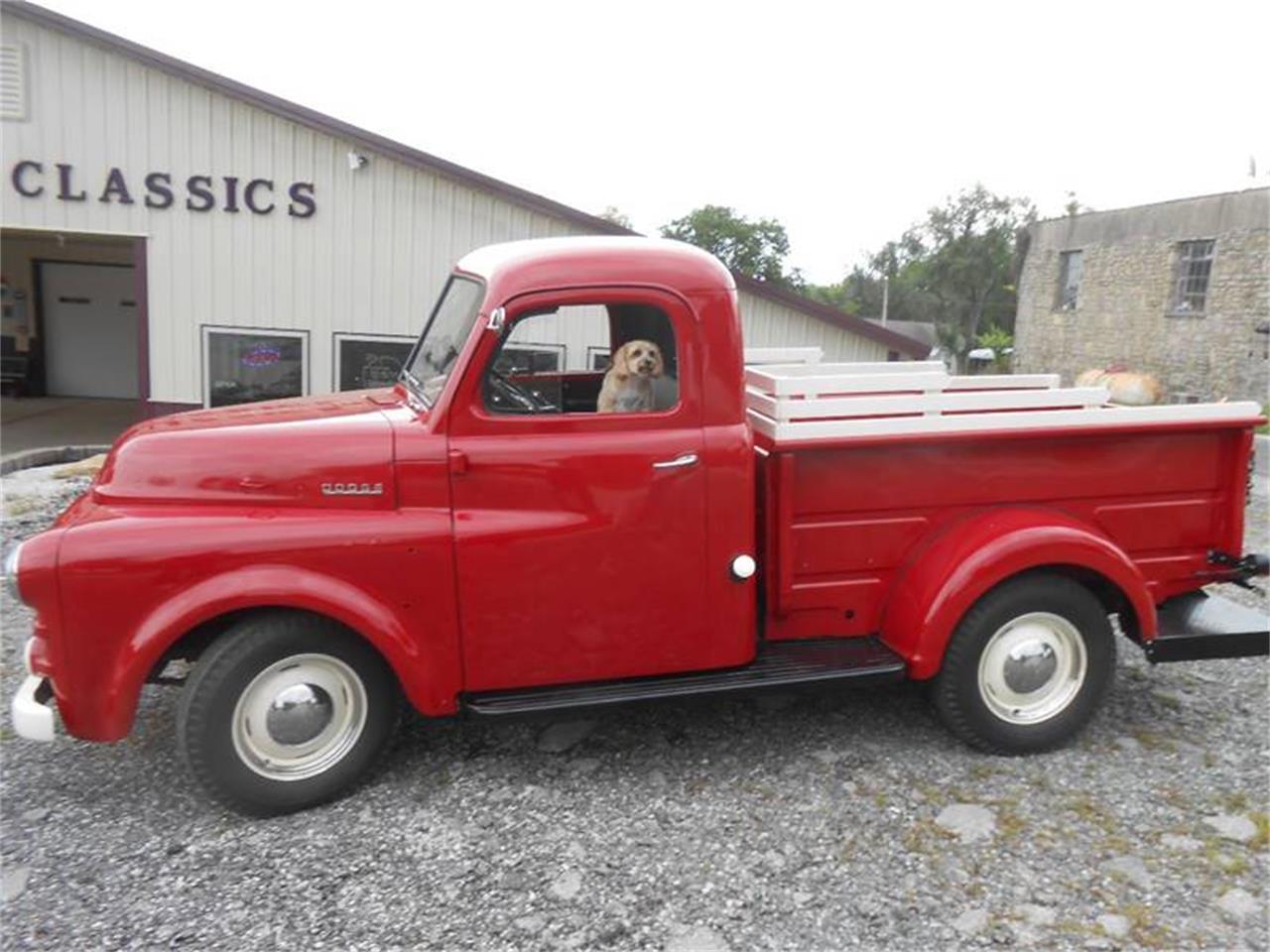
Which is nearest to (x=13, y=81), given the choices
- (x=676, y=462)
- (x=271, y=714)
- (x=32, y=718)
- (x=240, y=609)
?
(x=32, y=718)

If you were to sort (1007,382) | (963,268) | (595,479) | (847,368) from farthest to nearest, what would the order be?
(963,268)
(847,368)
(1007,382)
(595,479)

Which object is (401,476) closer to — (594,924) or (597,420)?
(597,420)

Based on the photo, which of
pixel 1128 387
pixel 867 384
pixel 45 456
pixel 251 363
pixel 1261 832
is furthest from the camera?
pixel 1128 387

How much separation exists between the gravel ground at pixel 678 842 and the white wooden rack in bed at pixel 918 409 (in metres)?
1.36

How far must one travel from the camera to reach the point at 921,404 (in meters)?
3.87

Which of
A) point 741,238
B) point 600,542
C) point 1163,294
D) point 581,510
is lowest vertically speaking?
point 600,542

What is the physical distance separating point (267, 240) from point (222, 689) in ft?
29.6

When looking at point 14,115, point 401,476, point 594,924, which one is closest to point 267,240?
point 14,115

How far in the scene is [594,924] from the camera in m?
2.88

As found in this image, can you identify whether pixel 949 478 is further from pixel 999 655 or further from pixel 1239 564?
pixel 1239 564

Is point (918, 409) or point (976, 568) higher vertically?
point (918, 409)

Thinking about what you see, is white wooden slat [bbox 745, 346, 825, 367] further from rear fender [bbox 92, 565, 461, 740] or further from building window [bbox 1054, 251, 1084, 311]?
building window [bbox 1054, 251, 1084, 311]

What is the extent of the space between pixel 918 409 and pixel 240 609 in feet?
8.74

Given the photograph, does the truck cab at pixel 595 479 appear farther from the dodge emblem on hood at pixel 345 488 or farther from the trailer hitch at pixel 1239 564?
the trailer hitch at pixel 1239 564
